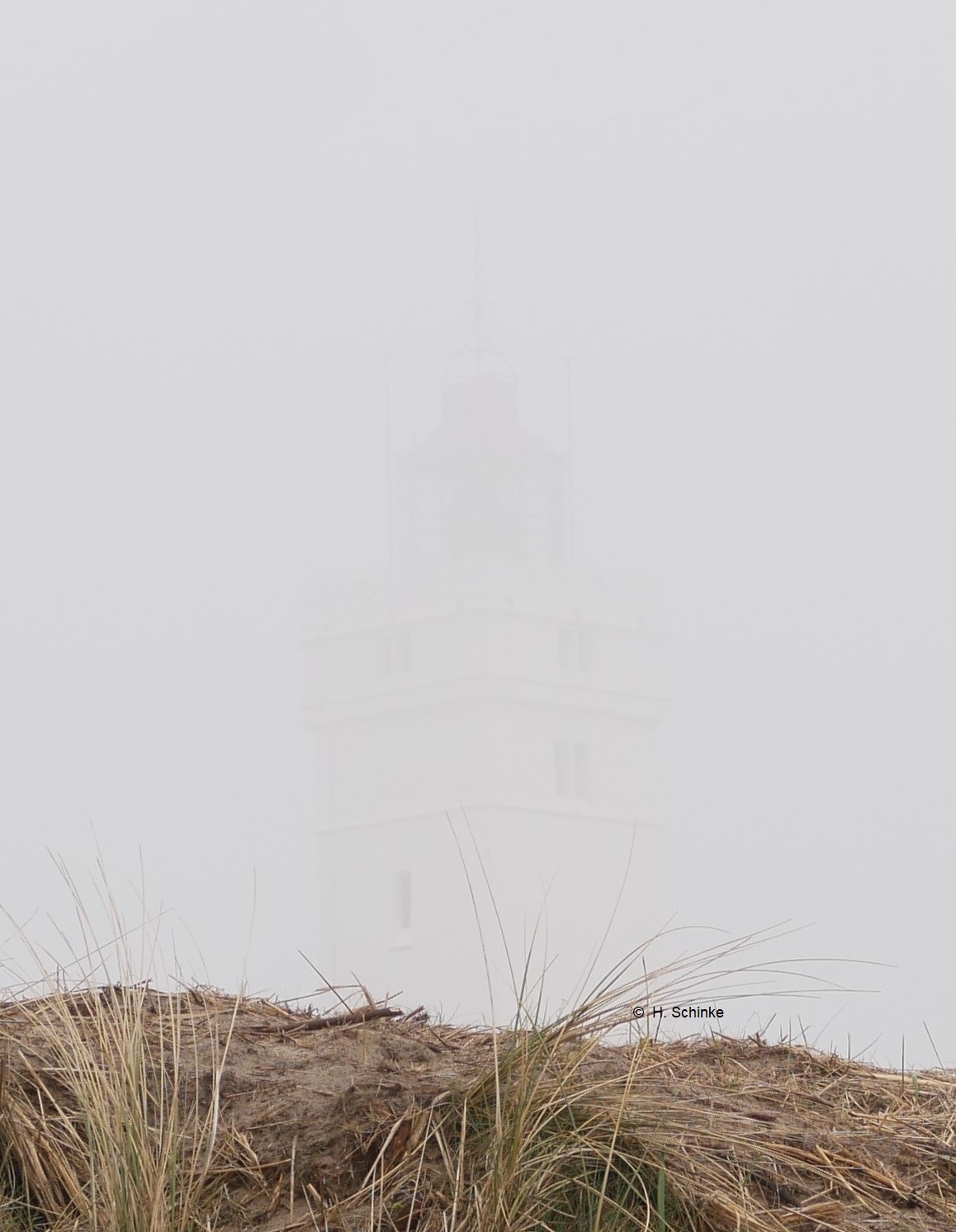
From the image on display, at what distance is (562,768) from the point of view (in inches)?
2985

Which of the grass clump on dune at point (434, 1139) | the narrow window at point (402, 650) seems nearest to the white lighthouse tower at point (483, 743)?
the narrow window at point (402, 650)

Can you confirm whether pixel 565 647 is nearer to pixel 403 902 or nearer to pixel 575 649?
pixel 575 649

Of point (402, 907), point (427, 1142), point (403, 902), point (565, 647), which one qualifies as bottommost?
point (427, 1142)

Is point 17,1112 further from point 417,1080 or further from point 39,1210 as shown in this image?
point 417,1080

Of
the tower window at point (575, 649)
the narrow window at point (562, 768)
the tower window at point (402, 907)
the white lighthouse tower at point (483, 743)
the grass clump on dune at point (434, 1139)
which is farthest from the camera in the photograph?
the narrow window at point (562, 768)

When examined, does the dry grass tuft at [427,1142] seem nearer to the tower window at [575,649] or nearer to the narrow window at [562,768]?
the tower window at [575,649]

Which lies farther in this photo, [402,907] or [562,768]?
[562,768]

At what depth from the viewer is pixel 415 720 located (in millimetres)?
76125

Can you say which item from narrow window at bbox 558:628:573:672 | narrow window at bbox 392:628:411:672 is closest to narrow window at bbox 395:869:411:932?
narrow window at bbox 392:628:411:672

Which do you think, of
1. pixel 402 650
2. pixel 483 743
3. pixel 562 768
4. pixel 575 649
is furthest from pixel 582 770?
pixel 402 650

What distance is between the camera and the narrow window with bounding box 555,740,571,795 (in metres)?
75.6

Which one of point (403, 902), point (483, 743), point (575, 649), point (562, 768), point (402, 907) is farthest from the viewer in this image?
point (575, 649)

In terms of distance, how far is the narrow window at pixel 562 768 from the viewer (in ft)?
248

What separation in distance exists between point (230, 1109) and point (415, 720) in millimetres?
73962
